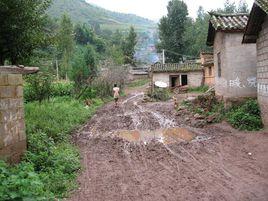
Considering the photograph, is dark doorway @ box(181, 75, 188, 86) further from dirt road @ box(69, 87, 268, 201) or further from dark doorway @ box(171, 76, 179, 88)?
dirt road @ box(69, 87, 268, 201)

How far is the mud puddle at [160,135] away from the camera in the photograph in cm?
1205

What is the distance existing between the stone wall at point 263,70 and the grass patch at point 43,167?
7.07m

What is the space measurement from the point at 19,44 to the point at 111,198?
326 inches

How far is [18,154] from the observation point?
8.06 metres

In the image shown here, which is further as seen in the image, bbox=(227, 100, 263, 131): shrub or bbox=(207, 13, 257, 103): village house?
bbox=(207, 13, 257, 103): village house

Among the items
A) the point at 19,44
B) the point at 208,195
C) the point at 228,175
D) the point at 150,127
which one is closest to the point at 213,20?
the point at 150,127

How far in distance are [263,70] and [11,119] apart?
9.19 meters

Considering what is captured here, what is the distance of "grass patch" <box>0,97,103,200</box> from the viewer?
5.44m

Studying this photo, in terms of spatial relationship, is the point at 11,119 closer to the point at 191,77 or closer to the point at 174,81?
the point at 191,77

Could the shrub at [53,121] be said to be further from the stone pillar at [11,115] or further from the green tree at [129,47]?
the green tree at [129,47]

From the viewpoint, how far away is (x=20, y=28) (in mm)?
12508

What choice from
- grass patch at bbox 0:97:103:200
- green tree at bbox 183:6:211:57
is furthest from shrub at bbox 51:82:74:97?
green tree at bbox 183:6:211:57

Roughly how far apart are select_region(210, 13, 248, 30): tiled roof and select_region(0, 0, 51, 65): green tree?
7586mm

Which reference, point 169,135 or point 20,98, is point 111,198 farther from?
point 169,135
